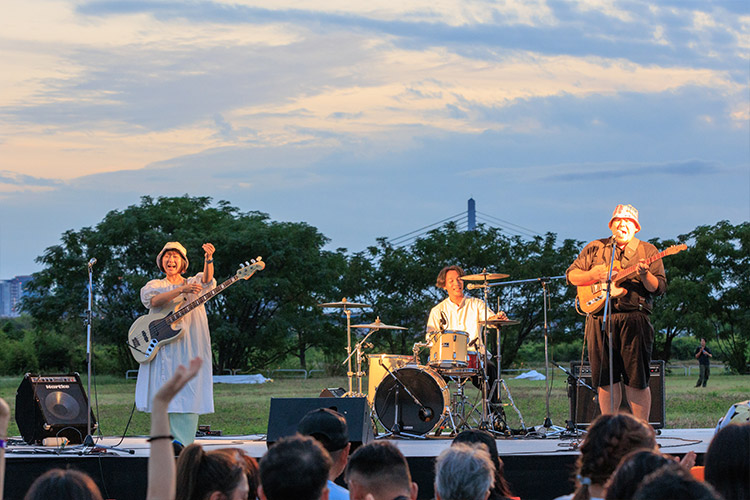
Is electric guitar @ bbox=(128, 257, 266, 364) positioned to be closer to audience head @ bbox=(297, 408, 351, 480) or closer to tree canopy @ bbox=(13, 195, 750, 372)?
audience head @ bbox=(297, 408, 351, 480)

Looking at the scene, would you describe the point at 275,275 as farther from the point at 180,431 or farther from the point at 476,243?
the point at 180,431

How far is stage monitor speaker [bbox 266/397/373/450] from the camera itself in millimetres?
8195

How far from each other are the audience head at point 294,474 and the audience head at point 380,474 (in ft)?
1.99

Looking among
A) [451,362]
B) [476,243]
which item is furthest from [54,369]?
[451,362]

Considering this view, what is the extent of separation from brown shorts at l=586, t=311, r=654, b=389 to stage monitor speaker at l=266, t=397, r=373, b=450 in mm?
2230

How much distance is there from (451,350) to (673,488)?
8207mm

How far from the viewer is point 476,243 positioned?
39250mm

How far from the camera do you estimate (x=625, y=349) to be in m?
8.79

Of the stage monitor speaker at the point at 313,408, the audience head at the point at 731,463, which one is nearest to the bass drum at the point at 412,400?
the stage monitor speaker at the point at 313,408

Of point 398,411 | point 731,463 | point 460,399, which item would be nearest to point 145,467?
point 398,411

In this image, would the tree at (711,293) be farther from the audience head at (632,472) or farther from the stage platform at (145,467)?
the audience head at (632,472)

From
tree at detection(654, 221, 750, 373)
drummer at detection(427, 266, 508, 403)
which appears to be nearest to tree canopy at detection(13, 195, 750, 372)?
tree at detection(654, 221, 750, 373)

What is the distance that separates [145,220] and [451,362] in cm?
3283

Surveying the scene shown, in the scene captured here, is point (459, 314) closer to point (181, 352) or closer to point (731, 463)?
point (181, 352)
